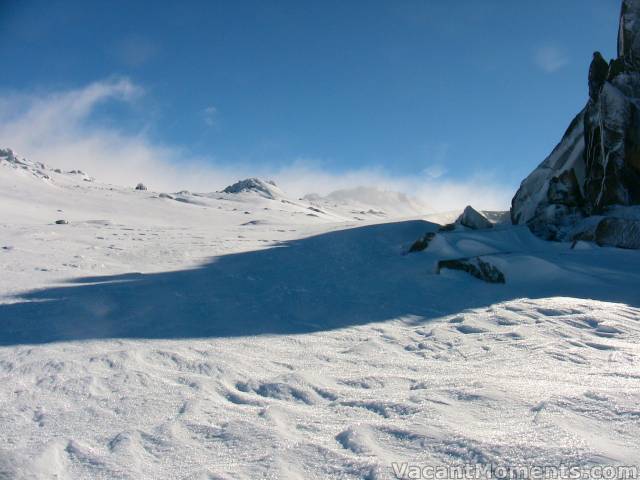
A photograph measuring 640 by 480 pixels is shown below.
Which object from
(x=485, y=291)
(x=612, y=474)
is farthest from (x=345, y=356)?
(x=485, y=291)

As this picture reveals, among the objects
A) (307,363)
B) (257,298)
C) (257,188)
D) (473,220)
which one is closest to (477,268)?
(257,298)

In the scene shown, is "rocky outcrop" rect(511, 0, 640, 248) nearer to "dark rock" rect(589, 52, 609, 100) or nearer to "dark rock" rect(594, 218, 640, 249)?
"dark rock" rect(589, 52, 609, 100)

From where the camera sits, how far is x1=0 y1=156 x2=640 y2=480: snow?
2.60 meters

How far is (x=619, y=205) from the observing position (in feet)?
36.1

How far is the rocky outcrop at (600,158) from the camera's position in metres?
11.1

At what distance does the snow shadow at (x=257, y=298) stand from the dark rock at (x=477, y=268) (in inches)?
6.4

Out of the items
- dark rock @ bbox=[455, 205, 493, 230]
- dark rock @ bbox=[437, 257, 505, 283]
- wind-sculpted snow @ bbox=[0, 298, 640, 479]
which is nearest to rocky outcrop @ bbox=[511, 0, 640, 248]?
dark rock @ bbox=[455, 205, 493, 230]

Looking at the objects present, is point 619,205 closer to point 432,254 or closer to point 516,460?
point 432,254

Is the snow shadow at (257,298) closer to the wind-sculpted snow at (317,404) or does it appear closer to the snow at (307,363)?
the snow at (307,363)

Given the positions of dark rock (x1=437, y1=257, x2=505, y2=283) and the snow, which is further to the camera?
dark rock (x1=437, y1=257, x2=505, y2=283)

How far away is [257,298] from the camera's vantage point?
643cm

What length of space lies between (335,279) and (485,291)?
6.88 ft

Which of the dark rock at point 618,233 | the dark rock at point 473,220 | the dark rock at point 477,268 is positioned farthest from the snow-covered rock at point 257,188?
the dark rock at point 477,268

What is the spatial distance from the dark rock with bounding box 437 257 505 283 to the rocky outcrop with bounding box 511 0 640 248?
4187 mm
